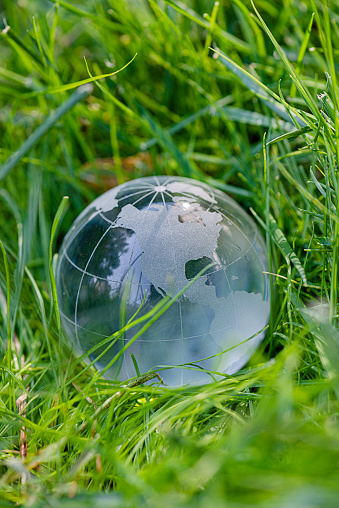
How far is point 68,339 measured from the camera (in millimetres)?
954

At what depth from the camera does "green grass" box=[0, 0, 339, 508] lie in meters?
0.55

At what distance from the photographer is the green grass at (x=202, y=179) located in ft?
1.82

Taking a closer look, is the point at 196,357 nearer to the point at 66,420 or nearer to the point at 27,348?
the point at 66,420

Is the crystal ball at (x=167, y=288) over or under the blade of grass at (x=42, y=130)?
under

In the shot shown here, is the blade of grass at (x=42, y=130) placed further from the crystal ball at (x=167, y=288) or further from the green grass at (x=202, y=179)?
the crystal ball at (x=167, y=288)

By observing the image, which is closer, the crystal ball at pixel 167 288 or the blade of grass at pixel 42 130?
the crystal ball at pixel 167 288

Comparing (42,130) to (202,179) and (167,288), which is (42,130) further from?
(167,288)

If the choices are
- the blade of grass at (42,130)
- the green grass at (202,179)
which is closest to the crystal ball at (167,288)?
the green grass at (202,179)

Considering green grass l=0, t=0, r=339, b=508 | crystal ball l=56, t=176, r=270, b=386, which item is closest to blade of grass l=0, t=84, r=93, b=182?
green grass l=0, t=0, r=339, b=508

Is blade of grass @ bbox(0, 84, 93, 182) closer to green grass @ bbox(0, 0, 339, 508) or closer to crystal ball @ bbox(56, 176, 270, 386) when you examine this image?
green grass @ bbox(0, 0, 339, 508)

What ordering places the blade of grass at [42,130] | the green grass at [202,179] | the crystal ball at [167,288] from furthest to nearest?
the blade of grass at [42,130] < the crystal ball at [167,288] < the green grass at [202,179]

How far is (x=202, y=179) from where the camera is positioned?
1203 millimetres

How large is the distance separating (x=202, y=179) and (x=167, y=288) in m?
0.51

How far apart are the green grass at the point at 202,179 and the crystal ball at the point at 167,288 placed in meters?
0.05
